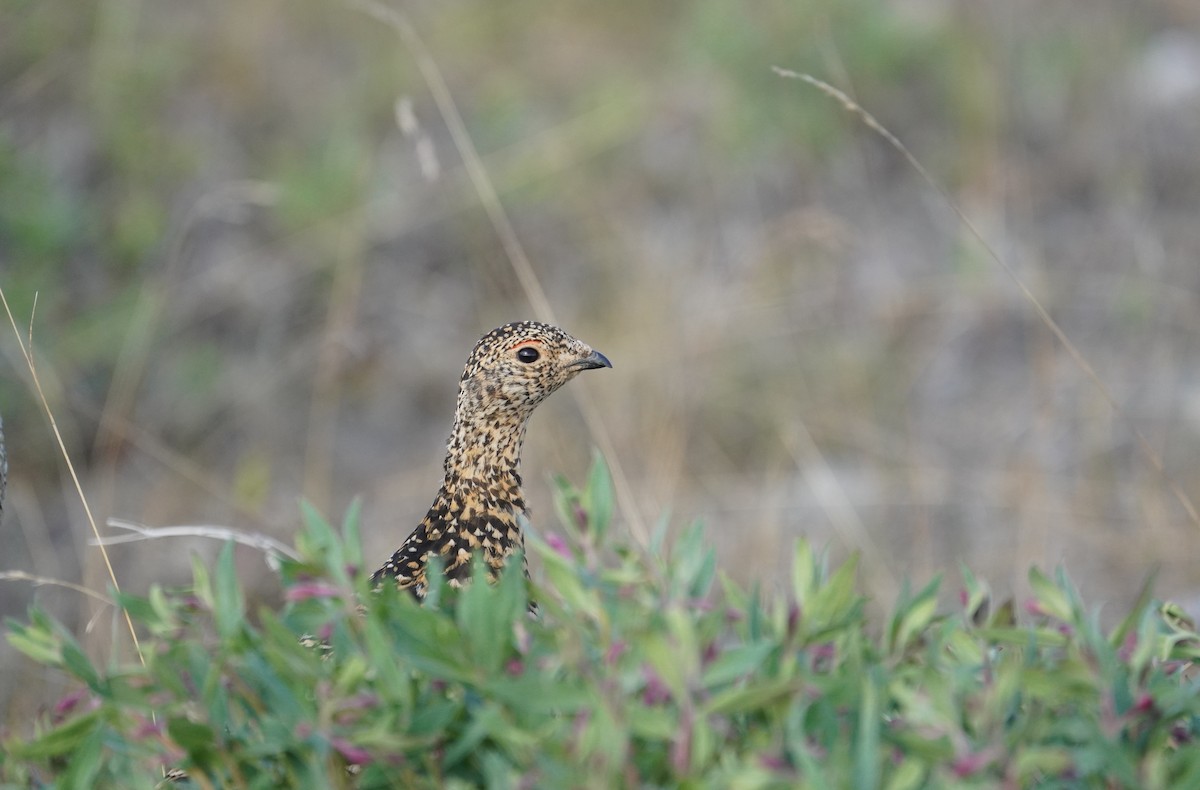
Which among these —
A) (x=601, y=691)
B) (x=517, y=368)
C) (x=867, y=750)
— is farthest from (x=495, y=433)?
(x=867, y=750)

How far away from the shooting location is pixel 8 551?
20.3 ft

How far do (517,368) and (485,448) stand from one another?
8.7 inches

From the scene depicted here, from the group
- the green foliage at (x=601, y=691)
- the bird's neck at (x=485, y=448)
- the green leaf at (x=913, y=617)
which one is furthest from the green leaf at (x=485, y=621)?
the bird's neck at (x=485, y=448)

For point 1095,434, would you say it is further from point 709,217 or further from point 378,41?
point 378,41

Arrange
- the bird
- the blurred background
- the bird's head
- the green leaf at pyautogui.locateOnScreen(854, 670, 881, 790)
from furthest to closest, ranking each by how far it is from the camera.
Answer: the blurred background → the bird's head → the bird → the green leaf at pyautogui.locateOnScreen(854, 670, 881, 790)

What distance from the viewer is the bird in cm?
354

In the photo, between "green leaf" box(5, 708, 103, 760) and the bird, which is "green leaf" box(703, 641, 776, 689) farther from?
the bird

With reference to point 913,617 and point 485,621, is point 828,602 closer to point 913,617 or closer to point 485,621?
point 913,617

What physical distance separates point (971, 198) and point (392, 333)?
3.45 meters

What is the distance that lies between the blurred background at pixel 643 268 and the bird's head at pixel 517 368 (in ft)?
5.35

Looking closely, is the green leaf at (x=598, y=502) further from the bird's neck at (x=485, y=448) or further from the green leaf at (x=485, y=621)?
the bird's neck at (x=485, y=448)

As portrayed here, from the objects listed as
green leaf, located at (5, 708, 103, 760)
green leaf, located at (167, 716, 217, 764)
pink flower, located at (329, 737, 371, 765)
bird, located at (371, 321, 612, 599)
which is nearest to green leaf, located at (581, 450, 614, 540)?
pink flower, located at (329, 737, 371, 765)

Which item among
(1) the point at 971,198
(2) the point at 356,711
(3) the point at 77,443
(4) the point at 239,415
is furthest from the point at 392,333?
(2) the point at 356,711

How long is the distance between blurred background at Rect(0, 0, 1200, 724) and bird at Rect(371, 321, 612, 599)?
164 centimetres
